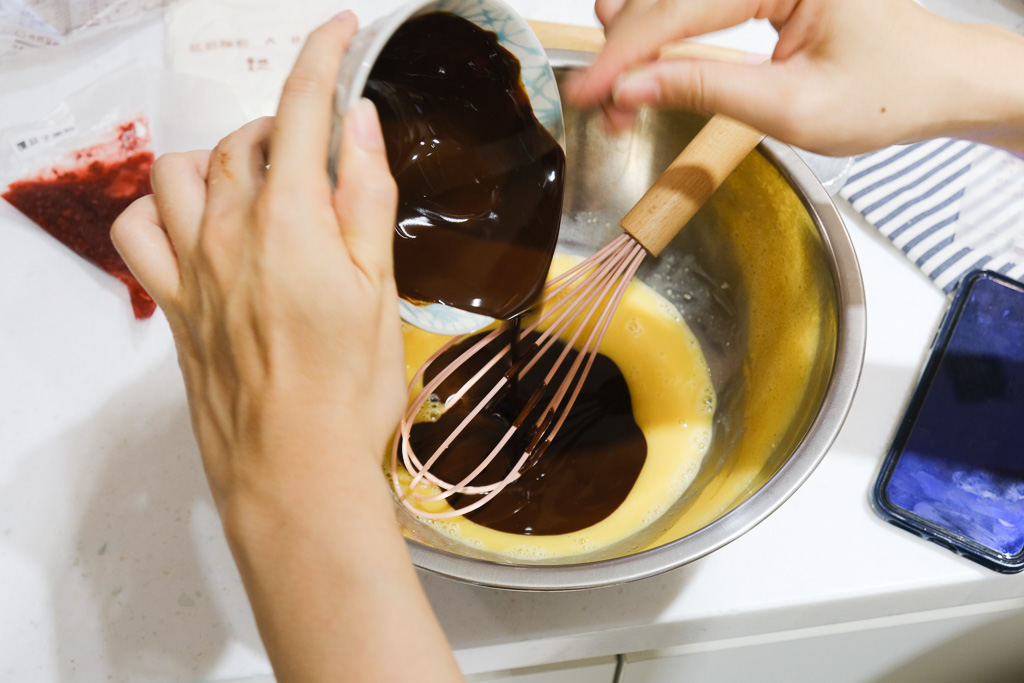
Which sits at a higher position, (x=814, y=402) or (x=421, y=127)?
(x=421, y=127)

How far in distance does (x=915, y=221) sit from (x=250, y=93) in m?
0.69

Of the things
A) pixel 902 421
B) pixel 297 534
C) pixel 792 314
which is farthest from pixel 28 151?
pixel 902 421

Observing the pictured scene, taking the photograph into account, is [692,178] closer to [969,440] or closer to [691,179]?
[691,179]

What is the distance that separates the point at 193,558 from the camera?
0.54 m

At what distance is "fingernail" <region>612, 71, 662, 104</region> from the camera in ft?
1.40

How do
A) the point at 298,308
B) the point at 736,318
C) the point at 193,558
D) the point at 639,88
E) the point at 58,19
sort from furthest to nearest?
the point at 58,19 → the point at 736,318 → the point at 193,558 → the point at 639,88 → the point at 298,308

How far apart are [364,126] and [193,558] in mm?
378

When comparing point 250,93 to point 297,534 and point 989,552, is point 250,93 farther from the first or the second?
point 989,552

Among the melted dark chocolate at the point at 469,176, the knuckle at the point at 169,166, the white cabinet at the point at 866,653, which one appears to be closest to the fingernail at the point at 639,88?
the melted dark chocolate at the point at 469,176

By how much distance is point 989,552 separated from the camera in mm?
537

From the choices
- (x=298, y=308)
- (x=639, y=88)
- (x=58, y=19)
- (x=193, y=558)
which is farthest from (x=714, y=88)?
(x=58, y=19)

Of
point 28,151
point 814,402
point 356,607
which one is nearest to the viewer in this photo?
point 356,607

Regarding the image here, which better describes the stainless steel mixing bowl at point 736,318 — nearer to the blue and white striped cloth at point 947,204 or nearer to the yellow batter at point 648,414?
the yellow batter at point 648,414

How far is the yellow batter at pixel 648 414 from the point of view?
0.57 m
